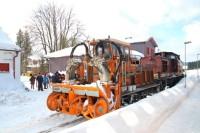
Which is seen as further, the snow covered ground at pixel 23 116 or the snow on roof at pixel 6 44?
the snow on roof at pixel 6 44

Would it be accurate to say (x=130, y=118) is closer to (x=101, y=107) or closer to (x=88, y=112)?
(x=101, y=107)

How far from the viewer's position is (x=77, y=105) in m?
10.4

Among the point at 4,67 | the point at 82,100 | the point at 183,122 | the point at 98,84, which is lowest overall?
the point at 183,122

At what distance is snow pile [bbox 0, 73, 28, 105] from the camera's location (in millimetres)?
15961

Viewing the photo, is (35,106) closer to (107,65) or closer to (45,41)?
(107,65)

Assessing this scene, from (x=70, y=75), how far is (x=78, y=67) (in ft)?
1.82

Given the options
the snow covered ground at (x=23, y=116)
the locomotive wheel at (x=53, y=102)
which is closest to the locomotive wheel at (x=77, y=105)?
the snow covered ground at (x=23, y=116)

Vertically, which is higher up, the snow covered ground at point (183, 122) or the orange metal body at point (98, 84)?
the orange metal body at point (98, 84)

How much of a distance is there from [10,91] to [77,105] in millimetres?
9243

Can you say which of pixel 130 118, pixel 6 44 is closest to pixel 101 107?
pixel 130 118

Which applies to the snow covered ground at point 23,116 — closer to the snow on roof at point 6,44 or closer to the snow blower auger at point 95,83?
the snow blower auger at point 95,83

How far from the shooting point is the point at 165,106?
1092 centimetres

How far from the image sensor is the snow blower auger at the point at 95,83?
33.0 feet

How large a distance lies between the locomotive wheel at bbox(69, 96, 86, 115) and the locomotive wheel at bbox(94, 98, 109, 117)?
698 millimetres
